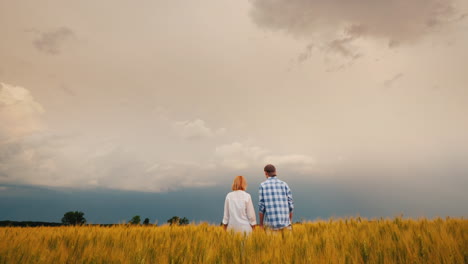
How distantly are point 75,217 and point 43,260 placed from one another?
16.0 metres

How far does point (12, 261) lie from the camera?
9.43 ft

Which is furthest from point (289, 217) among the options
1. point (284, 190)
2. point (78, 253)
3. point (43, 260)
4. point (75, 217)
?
point (75, 217)

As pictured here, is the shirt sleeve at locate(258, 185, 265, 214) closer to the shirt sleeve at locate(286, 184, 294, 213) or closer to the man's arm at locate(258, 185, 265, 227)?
the man's arm at locate(258, 185, 265, 227)

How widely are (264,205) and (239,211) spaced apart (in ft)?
2.46

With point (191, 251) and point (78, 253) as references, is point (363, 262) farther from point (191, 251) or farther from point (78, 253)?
point (78, 253)

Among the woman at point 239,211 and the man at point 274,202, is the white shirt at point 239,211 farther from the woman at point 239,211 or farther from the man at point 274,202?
the man at point 274,202

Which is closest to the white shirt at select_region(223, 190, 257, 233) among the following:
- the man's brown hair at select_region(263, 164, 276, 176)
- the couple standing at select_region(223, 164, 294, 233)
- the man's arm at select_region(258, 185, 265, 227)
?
the couple standing at select_region(223, 164, 294, 233)

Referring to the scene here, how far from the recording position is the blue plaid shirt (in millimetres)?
7184

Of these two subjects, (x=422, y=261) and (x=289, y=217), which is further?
(x=289, y=217)

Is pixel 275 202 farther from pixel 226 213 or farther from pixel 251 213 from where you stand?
pixel 226 213

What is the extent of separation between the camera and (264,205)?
292 inches

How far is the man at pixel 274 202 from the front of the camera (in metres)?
7.18

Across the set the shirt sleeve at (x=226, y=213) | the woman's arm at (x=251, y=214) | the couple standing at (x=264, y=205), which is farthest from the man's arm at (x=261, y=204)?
the shirt sleeve at (x=226, y=213)

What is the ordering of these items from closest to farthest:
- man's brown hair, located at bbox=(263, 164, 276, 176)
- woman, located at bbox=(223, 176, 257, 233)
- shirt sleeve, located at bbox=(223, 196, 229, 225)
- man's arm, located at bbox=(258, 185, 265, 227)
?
woman, located at bbox=(223, 176, 257, 233)
shirt sleeve, located at bbox=(223, 196, 229, 225)
man's arm, located at bbox=(258, 185, 265, 227)
man's brown hair, located at bbox=(263, 164, 276, 176)
